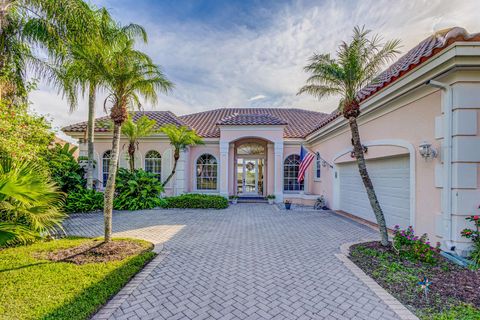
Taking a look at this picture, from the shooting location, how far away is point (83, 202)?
39.3ft

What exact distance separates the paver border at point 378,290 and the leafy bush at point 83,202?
11.7 meters

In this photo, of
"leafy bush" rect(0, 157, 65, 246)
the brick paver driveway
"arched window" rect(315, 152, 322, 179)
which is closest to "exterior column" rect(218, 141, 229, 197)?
the brick paver driveway

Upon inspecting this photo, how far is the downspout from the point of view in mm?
5258

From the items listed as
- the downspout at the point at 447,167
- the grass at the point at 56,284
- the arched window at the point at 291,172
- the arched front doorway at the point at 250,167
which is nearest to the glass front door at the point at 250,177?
the arched front doorway at the point at 250,167

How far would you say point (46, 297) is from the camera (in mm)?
3664

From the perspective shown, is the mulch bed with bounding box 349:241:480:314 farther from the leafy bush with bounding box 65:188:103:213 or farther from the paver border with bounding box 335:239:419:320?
the leafy bush with bounding box 65:188:103:213

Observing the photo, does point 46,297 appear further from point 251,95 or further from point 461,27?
point 251,95

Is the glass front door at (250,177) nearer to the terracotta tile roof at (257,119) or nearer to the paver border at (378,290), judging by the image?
the terracotta tile roof at (257,119)

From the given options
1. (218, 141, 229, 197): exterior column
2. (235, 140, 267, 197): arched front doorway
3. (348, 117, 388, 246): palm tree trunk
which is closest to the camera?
(348, 117, 388, 246): palm tree trunk

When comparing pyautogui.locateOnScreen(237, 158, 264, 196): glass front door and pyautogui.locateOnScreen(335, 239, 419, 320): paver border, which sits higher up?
pyautogui.locateOnScreen(237, 158, 264, 196): glass front door

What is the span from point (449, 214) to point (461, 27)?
410cm

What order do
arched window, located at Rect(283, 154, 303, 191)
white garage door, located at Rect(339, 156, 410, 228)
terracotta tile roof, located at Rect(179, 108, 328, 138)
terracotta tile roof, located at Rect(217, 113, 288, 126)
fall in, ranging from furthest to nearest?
arched window, located at Rect(283, 154, 303, 191) → terracotta tile roof, located at Rect(179, 108, 328, 138) → terracotta tile roof, located at Rect(217, 113, 288, 126) → white garage door, located at Rect(339, 156, 410, 228)

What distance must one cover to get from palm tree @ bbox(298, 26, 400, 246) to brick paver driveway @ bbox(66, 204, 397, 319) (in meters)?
2.08

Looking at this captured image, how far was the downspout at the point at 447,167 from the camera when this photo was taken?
5258 mm
